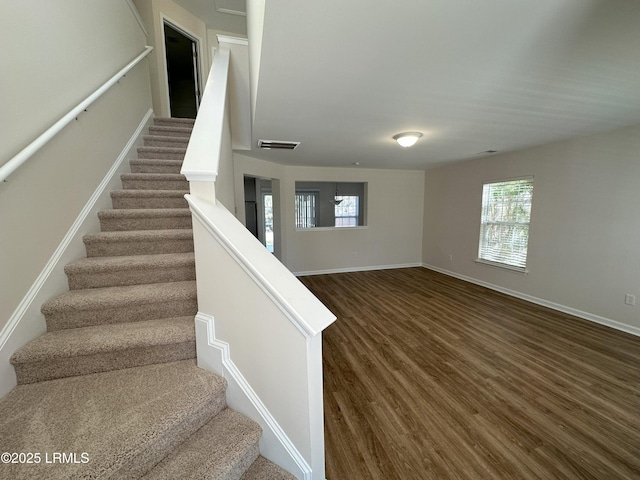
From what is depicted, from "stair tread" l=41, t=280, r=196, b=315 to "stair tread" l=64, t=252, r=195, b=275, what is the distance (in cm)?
13

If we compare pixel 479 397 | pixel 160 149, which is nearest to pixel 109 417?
pixel 479 397

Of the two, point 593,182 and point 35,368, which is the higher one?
point 593,182

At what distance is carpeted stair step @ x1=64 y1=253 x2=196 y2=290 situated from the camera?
162 cm

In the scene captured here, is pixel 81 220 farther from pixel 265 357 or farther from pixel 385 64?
pixel 385 64

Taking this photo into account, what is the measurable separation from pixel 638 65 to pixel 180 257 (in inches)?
129

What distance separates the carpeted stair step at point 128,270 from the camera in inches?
63.9

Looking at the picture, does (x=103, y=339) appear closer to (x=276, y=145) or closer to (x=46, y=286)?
(x=46, y=286)

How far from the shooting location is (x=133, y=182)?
8.09 ft

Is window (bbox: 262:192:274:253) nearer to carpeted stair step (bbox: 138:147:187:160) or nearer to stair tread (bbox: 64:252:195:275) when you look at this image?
carpeted stair step (bbox: 138:147:187:160)

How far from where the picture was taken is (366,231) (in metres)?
6.04

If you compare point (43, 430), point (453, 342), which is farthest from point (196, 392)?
point (453, 342)

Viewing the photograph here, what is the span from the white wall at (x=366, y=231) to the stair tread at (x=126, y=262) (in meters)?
3.58

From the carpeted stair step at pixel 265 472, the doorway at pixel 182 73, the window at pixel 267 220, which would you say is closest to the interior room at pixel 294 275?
the carpeted stair step at pixel 265 472

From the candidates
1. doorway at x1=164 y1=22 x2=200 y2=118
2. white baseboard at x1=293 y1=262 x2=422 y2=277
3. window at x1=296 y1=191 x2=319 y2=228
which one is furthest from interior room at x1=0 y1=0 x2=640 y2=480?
window at x1=296 y1=191 x2=319 y2=228
